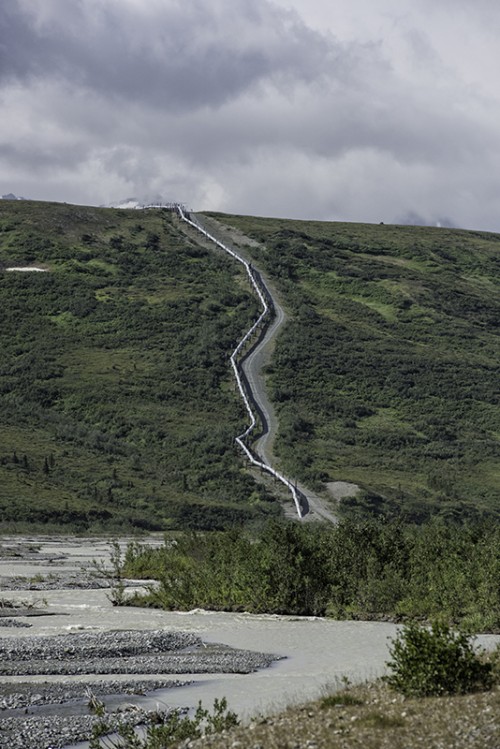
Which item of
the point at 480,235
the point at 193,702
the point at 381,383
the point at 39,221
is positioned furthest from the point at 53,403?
the point at 480,235

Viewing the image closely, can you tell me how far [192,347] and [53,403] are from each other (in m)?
20.9

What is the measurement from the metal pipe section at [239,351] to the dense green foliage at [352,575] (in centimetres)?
3510

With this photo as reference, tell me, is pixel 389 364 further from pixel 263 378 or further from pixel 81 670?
pixel 81 670

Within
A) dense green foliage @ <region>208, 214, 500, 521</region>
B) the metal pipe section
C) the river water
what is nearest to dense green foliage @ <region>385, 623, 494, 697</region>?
the river water

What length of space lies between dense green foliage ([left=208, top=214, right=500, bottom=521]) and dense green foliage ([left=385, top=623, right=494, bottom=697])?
51488 millimetres

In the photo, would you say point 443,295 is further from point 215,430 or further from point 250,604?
point 250,604

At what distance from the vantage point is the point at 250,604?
88.4 feet

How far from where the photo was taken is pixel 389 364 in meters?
107

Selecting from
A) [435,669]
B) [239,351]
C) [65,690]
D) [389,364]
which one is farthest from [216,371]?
[435,669]

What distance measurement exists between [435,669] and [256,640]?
9.77 meters

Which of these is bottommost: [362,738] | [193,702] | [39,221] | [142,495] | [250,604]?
[142,495]

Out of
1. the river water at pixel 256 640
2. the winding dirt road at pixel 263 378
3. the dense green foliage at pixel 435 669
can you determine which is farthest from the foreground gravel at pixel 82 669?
the winding dirt road at pixel 263 378

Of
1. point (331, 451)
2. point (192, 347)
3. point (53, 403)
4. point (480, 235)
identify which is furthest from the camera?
point (480, 235)

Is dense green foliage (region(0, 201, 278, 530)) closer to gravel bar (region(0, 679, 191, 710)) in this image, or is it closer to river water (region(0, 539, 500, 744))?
river water (region(0, 539, 500, 744))
